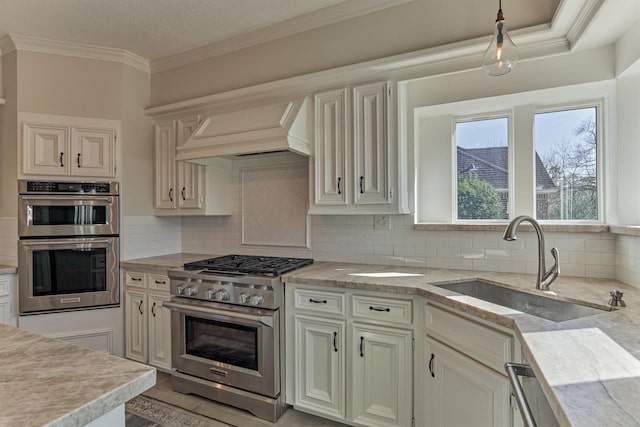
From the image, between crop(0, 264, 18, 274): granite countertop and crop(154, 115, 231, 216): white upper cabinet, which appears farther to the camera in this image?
crop(154, 115, 231, 216): white upper cabinet

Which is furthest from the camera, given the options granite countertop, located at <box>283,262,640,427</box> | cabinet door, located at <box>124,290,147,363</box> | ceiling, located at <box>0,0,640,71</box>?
cabinet door, located at <box>124,290,147,363</box>

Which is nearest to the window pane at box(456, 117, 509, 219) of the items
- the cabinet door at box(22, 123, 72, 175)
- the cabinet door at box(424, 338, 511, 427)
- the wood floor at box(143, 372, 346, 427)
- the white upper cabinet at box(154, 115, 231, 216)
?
the cabinet door at box(424, 338, 511, 427)

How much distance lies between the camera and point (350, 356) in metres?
2.04

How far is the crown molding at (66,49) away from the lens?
2.73 meters

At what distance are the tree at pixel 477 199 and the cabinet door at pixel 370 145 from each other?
656 mm

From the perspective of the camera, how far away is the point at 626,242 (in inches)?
72.2

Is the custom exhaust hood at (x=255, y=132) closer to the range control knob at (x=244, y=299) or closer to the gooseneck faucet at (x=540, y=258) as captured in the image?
the range control knob at (x=244, y=299)

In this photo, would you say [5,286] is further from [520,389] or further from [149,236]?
[520,389]

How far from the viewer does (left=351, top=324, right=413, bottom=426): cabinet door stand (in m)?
1.90

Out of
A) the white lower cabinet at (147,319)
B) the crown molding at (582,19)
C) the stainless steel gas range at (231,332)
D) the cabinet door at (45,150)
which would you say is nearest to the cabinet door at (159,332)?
the white lower cabinet at (147,319)

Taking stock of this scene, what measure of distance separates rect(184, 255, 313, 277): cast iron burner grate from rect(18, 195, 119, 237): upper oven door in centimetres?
98

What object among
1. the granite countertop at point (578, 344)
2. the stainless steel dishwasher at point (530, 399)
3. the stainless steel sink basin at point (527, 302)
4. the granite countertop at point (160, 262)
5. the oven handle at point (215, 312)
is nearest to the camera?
the granite countertop at point (578, 344)

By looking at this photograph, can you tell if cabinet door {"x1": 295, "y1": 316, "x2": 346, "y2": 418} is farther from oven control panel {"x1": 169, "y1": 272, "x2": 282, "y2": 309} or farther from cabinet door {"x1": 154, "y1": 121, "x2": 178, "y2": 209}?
cabinet door {"x1": 154, "y1": 121, "x2": 178, "y2": 209}

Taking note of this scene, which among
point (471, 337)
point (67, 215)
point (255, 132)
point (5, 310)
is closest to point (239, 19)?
point (255, 132)
